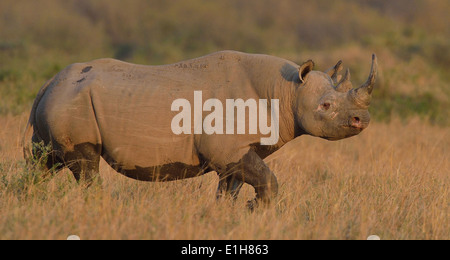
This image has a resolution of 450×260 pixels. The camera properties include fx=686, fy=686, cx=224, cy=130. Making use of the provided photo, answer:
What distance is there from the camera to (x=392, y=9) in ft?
157

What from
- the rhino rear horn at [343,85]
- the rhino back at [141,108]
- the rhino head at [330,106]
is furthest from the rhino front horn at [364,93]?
the rhino back at [141,108]

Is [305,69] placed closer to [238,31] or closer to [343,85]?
[343,85]

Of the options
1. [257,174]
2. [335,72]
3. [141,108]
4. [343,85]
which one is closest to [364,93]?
[343,85]

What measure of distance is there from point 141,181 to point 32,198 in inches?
56.0

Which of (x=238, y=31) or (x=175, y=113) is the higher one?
(x=238, y=31)

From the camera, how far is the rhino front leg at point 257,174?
620 centimetres

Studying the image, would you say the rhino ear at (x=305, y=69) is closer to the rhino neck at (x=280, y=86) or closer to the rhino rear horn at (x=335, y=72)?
the rhino neck at (x=280, y=86)

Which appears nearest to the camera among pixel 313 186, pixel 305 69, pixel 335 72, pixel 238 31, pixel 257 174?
pixel 257 174

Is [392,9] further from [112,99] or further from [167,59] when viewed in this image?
[112,99]

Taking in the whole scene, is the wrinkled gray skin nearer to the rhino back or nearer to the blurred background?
Result: the rhino back

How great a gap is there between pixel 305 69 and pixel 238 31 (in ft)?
111

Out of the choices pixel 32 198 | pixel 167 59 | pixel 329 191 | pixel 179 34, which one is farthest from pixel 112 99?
pixel 179 34

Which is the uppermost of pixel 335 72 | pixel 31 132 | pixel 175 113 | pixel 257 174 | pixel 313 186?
pixel 335 72

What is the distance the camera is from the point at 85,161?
648cm
